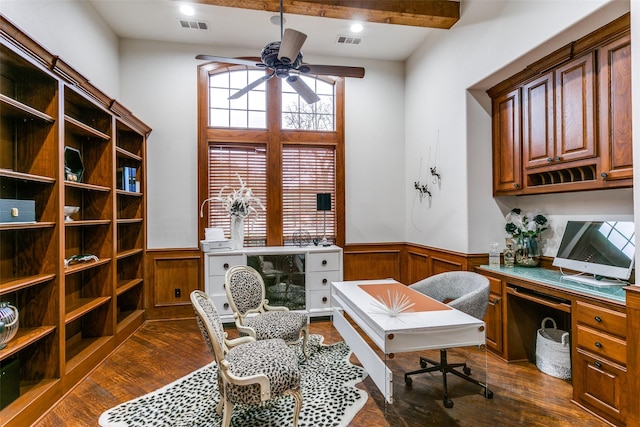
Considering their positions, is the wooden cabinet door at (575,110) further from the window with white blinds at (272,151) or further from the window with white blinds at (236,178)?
→ the window with white blinds at (236,178)

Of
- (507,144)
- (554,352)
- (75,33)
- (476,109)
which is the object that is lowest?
(554,352)

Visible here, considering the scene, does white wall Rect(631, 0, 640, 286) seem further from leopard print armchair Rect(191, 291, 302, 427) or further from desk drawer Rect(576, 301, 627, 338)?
leopard print armchair Rect(191, 291, 302, 427)

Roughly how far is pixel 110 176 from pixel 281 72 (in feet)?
7.03

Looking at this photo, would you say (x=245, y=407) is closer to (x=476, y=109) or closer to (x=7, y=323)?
(x=7, y=323)

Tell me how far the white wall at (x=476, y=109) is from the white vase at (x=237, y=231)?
8.09 ft

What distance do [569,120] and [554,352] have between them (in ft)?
6.61

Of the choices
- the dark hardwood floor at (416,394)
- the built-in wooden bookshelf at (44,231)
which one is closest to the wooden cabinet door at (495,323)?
the dark hardwood floor at (416,394)

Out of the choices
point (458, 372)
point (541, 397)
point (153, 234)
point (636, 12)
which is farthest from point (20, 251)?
point (636, 12)

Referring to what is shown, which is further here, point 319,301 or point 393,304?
point 319,301

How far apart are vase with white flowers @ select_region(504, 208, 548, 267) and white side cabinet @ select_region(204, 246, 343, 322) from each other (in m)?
2.06

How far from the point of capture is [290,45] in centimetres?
254

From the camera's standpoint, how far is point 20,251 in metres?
2.58

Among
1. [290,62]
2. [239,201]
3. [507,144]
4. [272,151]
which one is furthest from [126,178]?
[507,144]

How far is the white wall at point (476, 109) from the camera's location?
9.07 ft
